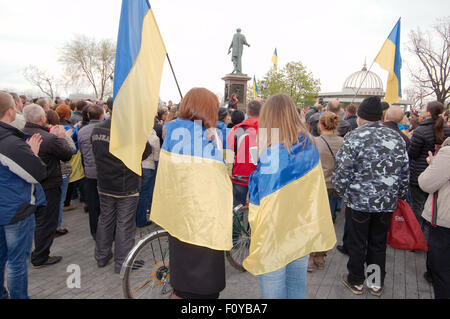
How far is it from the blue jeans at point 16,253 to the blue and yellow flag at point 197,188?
151 centimetres

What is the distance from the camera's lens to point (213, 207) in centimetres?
212

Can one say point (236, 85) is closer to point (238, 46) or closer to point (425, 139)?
point (238, 46)

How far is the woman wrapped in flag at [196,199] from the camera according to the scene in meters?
2.12

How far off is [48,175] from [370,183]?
383 cm

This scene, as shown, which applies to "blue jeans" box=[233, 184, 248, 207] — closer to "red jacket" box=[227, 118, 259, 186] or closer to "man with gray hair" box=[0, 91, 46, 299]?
"red jacket" box=[227, 118, 259, 186]

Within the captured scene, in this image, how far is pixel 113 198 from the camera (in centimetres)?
358

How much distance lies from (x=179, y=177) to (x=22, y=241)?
1.70 meters

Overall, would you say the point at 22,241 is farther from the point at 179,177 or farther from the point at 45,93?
A: the point at 45,93

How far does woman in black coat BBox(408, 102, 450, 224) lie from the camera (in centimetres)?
412

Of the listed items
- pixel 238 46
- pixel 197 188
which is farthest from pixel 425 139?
pixel 238 46

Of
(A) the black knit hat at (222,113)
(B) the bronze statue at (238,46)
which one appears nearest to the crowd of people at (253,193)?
(A) the black knit hat at (222,113)
